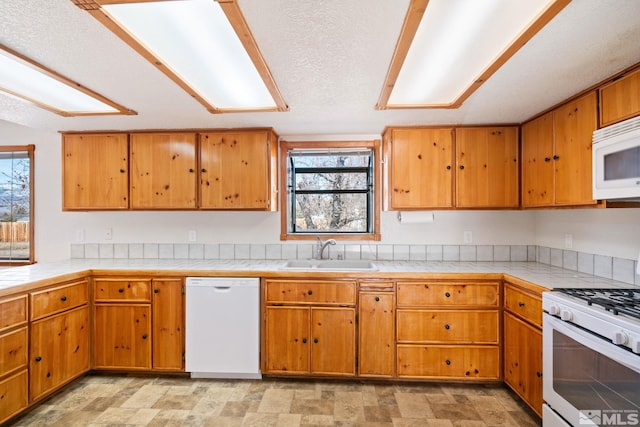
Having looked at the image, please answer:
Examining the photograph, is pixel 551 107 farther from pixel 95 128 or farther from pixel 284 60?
pixel 95 128

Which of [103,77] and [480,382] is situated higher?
[103,77]

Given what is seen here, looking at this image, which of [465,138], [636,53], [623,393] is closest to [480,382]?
[623,393]

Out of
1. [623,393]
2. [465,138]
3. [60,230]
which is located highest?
[465,138]

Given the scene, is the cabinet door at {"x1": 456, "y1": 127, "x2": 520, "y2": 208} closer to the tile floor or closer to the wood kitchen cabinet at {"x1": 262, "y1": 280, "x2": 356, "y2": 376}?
the wood kitchen cabinet at {"x1": 262, "y1": 280, "x2": 356, "y2": 376}

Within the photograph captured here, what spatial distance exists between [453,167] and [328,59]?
1649 millimetres

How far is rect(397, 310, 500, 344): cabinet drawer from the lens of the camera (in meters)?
2.38

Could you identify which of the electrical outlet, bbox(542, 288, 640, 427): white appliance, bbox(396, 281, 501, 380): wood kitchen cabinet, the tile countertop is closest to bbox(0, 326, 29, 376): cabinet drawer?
the tile countertop

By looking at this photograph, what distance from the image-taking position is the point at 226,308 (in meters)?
2.48

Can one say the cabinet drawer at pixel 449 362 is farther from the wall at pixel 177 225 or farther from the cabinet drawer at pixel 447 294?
the wall at pixel 177 225

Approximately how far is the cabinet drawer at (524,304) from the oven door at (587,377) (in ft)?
0.51

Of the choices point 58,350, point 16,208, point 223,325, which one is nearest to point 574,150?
point 223,325

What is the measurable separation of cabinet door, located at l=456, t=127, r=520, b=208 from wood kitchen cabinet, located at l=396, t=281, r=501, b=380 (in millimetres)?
765

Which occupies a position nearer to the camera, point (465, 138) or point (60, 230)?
point (465, 138)

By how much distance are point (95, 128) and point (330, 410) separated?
313cm
